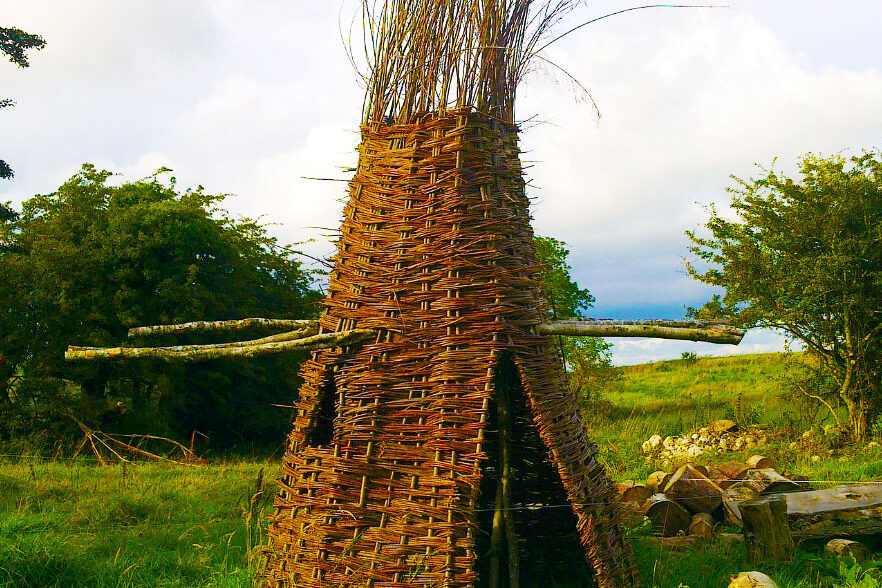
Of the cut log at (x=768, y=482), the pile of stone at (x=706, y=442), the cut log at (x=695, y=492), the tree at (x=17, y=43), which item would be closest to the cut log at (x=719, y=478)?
the cut log at (x=768, y=482)

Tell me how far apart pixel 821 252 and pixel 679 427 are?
4238 millimetres

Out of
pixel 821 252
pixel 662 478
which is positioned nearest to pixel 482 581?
pixel 662 478

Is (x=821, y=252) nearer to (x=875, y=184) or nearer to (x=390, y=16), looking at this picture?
(x=875, y=184)

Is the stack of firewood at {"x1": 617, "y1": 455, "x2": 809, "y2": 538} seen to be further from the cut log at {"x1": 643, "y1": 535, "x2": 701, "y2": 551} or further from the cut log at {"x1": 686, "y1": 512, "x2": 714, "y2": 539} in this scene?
the cut log at {"x1": 643, "y1": 535, "x2": 701, "y2": 551}

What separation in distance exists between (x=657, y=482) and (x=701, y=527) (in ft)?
7.17

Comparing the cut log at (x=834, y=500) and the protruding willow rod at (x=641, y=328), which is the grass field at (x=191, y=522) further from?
the protruding willow rod at (x=641, y=328)

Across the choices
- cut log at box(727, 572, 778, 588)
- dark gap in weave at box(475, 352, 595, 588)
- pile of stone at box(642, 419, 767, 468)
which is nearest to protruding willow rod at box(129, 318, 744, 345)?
dark gap in weave at box(475, 352, 595, 588)

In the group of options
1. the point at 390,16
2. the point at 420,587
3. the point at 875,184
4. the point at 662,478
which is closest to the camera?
the point at 420,587

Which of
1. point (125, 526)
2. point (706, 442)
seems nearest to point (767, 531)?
point (125, 526)

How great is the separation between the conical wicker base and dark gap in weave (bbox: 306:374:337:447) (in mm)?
19

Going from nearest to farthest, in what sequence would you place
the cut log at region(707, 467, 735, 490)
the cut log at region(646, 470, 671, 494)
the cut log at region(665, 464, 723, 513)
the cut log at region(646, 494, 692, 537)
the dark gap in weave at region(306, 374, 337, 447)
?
the dark gap in weave at region(306, 374, 337, 447), the cut log at region(646, 494, 692, 537), the cut log at region(665, 464, 723, 513), the cut log at region(646, 470, 671, 494), the cut log at region(707, 467, 735, 490)

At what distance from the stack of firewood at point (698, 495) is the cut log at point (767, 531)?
0.84 m

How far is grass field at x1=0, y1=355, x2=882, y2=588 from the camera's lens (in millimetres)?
5520

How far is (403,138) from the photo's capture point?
4.97 metres
